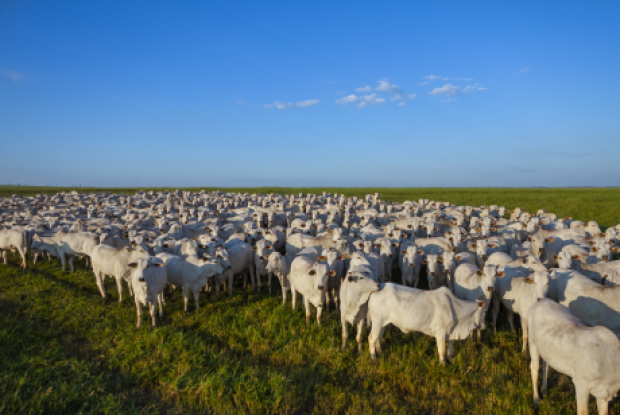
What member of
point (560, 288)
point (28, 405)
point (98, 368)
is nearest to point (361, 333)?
point (560, 288)

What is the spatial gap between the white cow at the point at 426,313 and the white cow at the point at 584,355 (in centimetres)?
173

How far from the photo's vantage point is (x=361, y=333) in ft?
27.8

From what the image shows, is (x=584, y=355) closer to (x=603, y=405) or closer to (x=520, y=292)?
(x=603, y=405)

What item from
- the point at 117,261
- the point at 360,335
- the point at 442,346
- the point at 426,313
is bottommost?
the point at 360,335

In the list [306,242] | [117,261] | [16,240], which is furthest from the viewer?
[16,240]

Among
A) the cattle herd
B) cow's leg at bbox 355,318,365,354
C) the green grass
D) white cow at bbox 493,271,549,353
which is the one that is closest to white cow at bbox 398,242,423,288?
the cattle herd

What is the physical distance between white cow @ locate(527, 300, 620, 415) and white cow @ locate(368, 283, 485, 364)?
68.1 inches

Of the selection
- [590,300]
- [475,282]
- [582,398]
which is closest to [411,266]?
[475,282]

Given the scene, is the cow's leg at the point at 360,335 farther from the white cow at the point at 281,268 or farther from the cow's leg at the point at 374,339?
the white cow at the point at 281,268

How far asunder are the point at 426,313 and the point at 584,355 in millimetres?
2805

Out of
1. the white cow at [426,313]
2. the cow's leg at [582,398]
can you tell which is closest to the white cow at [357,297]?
Answer: the white cow at [426,313]

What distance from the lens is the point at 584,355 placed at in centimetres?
534

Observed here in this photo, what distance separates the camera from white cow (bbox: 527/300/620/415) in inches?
206

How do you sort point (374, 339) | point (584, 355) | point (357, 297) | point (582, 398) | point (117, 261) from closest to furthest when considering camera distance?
point (584, 355), point (582, 398), point (374, 339), point (357, 297), point (117, 261)
